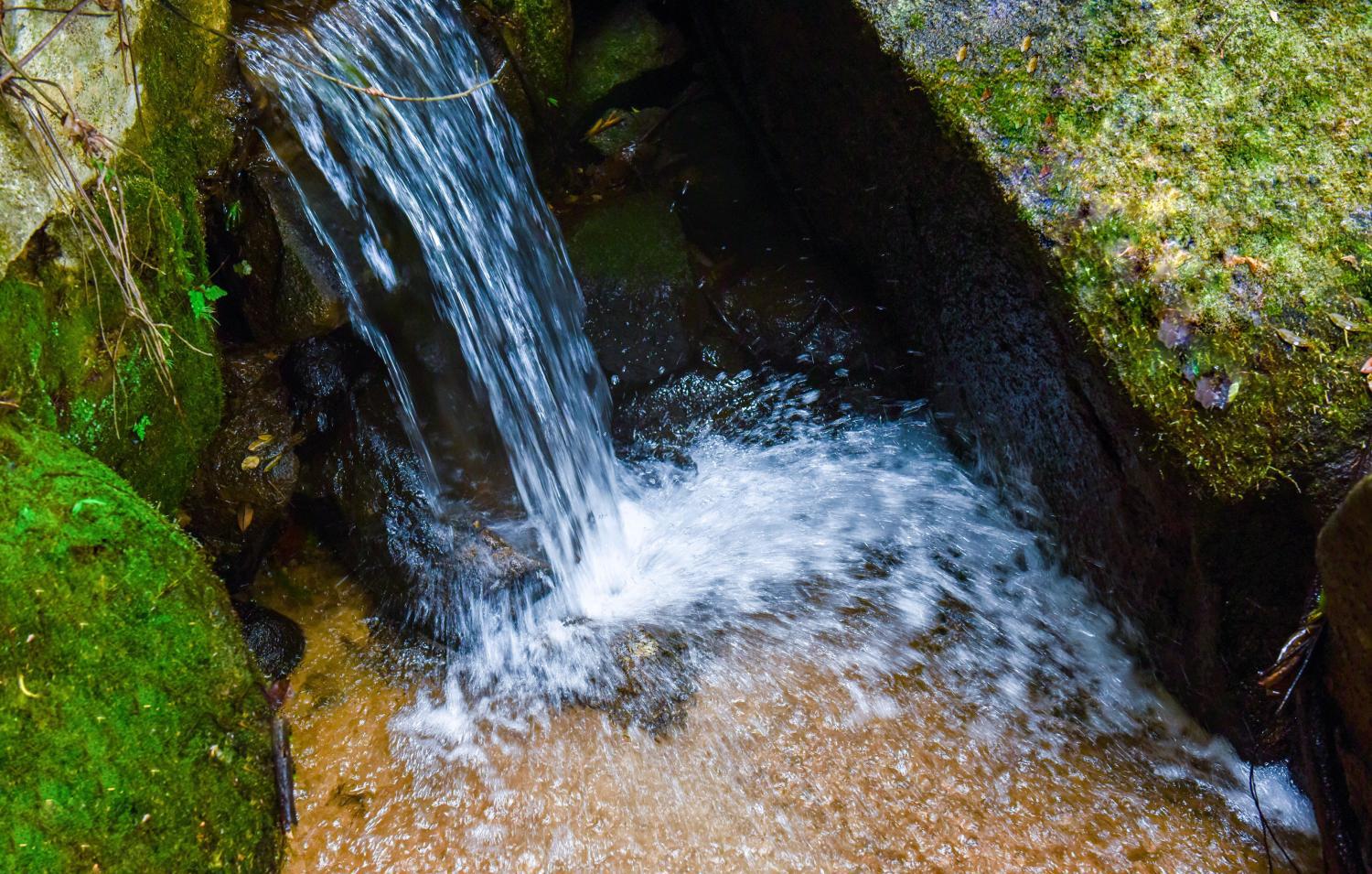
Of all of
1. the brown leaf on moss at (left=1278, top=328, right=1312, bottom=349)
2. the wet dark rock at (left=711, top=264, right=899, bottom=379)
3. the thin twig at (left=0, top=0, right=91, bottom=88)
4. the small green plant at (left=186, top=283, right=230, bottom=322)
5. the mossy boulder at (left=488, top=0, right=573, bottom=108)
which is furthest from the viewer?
the wet dark rock at (left=711, top=264, right=899, bottom=379)

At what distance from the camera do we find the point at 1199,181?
9.67 ft

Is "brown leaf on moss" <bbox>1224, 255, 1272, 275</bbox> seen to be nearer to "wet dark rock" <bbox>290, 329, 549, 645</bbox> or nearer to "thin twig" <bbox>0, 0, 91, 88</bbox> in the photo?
"wet dark rock" <bbox>290, 329, 549, 645</bbox>

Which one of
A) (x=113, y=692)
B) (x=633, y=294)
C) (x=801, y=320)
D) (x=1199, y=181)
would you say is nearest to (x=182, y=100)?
(x=113, y=692)

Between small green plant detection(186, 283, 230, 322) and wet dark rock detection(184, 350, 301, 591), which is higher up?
small green plant detection(186, 283, 230, 322)

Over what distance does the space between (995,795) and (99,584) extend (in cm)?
281

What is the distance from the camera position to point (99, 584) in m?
2.18

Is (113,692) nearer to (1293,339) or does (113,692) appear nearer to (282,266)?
(282,266)

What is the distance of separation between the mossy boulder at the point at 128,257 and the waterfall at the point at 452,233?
369mm

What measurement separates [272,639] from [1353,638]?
11.8 feet

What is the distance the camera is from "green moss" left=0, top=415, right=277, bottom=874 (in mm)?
1964

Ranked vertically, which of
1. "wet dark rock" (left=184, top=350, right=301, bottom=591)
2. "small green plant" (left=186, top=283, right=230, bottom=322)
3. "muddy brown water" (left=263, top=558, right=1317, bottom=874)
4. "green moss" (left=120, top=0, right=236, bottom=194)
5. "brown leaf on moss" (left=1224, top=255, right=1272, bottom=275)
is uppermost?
"green moss" (left=120, top=0, right=236, bottom=194)

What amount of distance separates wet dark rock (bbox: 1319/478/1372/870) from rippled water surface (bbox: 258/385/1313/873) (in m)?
0.57

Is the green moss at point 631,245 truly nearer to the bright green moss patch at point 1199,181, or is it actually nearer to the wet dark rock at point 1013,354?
the wet dark rock at point 1013,354

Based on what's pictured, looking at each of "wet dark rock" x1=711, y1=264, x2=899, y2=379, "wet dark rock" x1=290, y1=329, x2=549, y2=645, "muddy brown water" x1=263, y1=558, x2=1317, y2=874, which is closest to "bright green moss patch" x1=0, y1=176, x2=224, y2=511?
"wet dark rock" x1=290, y1=329, x2=549, y2=645
